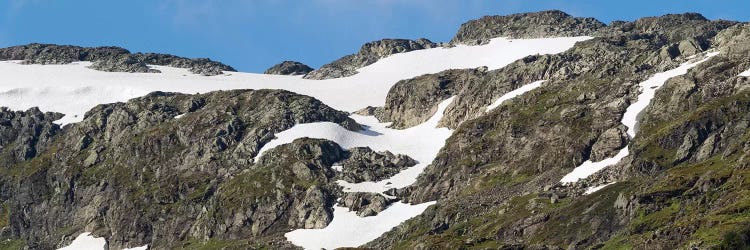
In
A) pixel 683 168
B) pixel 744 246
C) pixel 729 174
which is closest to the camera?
pixel 744 246

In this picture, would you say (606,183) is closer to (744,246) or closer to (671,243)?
(671,243)

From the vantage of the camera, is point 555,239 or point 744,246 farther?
point 555,239

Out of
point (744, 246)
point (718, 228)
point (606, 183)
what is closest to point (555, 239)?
point (606, 183)

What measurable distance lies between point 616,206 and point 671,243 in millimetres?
33829

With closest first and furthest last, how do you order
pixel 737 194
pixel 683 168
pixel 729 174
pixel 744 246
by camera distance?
pixel 744 246 < pixel 737 194 < pixel 729 174 < pixel 683 168

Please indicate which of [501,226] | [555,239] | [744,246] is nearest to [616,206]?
[555,239]

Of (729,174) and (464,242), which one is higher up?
(729,174)

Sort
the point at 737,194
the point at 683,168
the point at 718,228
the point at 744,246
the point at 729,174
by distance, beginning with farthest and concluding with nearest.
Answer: the point at 683,168
the point at 729,174
the point at 737,194
the point at 718,228
the point at 744,246

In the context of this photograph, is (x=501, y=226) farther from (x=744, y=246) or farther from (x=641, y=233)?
(x=744, y=246)

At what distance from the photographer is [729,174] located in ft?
562

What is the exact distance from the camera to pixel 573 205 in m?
190

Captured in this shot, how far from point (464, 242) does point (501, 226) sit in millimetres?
24177

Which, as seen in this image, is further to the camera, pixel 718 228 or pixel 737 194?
pixel 737 194

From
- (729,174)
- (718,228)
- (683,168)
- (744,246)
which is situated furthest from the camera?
(683,168)
